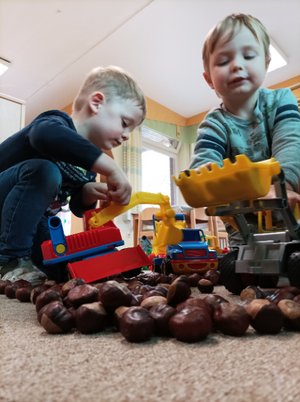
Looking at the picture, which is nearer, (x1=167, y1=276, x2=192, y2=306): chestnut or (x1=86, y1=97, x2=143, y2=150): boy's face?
(x1=167, y1=276, x2=192, y2=306): chestnut

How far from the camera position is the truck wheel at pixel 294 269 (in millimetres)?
547

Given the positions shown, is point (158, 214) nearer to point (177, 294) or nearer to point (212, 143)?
point (212, 143)

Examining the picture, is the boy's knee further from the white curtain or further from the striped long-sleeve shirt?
the white curtain

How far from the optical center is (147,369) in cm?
26

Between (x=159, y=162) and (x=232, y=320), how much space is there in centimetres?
372

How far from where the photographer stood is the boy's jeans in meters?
0.86

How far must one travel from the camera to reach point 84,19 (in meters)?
2.37

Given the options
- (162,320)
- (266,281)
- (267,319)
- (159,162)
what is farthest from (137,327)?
(159,162)

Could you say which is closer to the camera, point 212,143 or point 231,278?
point 231,278

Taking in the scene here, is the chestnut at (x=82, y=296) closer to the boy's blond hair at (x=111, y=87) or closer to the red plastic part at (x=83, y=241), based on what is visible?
the red plastic part at (x=83, y=241)

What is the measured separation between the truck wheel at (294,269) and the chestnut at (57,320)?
35cm

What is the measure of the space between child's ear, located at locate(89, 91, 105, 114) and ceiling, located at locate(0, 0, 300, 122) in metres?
1.55

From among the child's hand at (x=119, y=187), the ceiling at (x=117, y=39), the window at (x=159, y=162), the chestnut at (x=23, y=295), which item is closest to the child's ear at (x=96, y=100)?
the child's hand at (x=119, y=187)

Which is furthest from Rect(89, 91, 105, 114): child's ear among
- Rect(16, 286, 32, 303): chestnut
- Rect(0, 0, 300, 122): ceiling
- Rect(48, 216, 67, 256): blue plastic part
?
Rect(0, 0, 300, 122): ceiling
